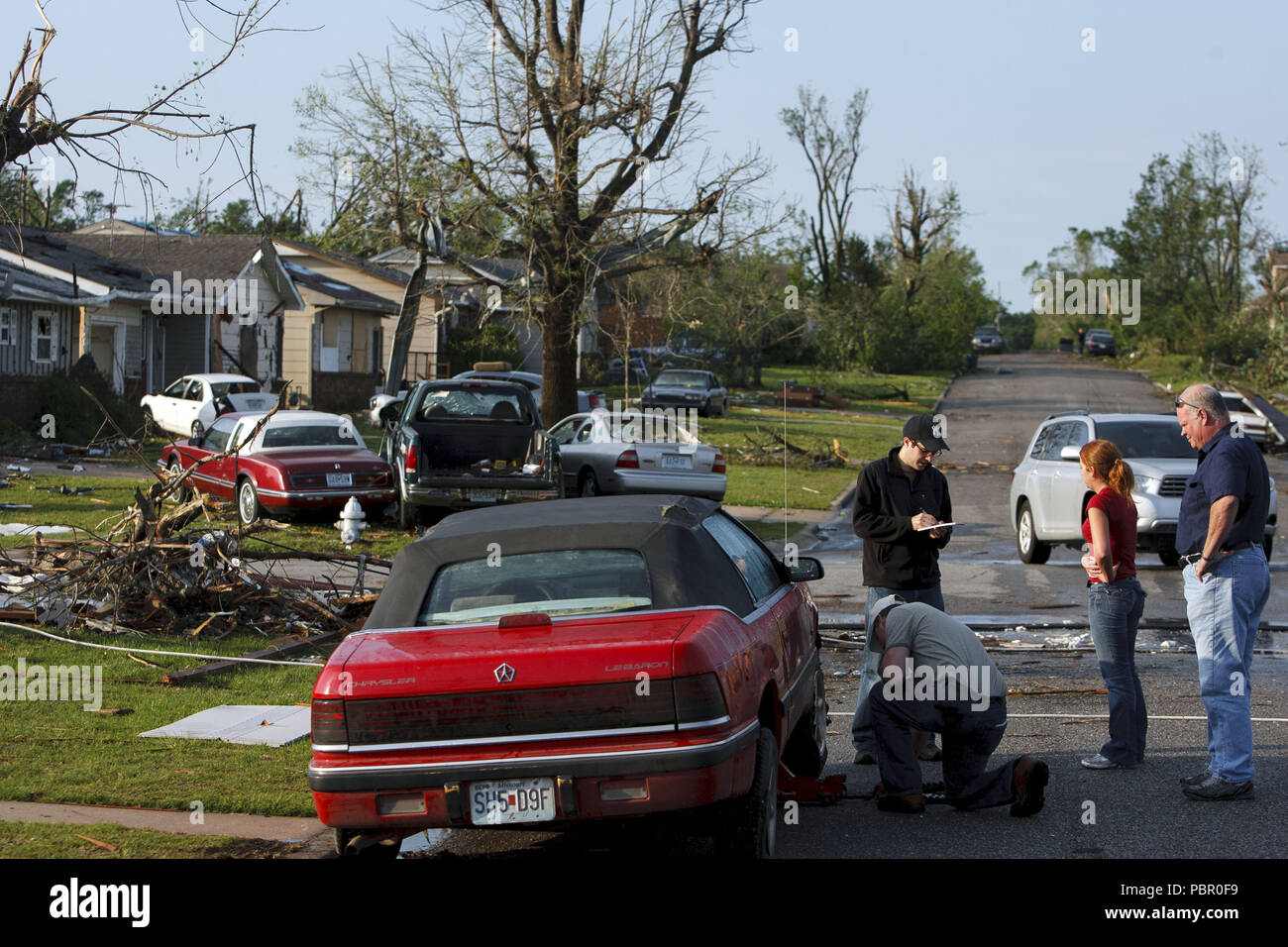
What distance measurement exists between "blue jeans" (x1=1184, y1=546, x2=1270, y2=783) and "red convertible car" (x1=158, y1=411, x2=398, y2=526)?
459 inches

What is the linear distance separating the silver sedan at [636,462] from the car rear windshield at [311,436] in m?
3.01

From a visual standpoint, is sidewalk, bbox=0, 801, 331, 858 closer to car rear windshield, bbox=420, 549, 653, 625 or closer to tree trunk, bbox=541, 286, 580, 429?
car rear windshield, bbox=420, 549, 653, 625

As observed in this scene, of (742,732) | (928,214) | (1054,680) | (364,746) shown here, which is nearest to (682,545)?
(742,732)

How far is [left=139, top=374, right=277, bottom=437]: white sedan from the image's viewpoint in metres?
28.2

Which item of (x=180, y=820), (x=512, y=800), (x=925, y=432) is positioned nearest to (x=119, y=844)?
(x=180, y=820)

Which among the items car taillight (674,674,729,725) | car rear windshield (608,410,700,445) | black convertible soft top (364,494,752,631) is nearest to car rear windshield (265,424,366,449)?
car rear windshield (608,410,700,445)

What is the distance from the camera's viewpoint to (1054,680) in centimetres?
970

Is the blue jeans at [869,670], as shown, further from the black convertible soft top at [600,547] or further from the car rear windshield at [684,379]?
the car rear windshield at [684,379]

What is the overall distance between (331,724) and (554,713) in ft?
2.78

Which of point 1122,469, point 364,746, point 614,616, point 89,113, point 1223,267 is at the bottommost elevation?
point 364,746

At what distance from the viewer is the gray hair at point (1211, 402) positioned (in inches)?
263

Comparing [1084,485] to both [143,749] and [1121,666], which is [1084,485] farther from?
[143,749]
